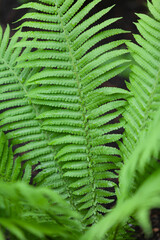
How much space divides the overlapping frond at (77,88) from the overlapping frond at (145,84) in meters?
0.07

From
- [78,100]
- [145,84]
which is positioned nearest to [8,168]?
[78,100]

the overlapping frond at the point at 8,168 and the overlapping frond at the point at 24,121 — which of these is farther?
the overlapping frond at the point at 24,121

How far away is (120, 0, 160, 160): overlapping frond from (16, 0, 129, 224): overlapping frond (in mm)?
75

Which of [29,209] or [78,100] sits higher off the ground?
[78,100]

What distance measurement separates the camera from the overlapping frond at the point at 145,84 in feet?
4.66

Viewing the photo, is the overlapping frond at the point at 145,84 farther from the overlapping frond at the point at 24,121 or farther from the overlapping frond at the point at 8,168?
the overlapping frond at the point at 8,168

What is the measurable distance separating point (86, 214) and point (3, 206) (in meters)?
0.63

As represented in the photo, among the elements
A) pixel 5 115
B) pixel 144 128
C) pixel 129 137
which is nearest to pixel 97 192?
pixel 129 137

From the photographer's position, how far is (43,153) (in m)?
1.58

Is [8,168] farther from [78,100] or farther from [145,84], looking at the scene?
[145,84]

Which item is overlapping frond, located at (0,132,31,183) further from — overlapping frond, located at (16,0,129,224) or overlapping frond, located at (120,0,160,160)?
overlapping frond, located at (120,0,160,160)

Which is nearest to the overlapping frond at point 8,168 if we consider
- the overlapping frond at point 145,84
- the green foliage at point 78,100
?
the green foliage at point 78,100

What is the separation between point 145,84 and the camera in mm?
1440

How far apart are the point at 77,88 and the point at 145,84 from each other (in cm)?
41
